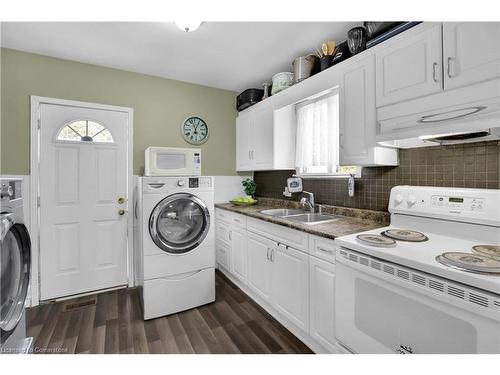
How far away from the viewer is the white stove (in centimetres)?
92

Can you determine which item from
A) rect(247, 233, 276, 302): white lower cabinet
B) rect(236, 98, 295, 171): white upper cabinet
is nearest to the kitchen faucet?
rect(236, 98, 295, 171): white upper cabinet

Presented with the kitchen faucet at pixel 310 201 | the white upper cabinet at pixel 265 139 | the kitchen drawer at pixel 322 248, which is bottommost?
the kitchen drawer at pixel 322 248

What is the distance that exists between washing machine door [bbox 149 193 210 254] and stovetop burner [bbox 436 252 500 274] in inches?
73.6

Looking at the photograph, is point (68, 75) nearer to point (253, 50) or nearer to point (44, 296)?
point (253, 50)

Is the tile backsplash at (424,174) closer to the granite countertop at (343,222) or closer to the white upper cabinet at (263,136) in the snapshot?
the granite countertop at (343,222)

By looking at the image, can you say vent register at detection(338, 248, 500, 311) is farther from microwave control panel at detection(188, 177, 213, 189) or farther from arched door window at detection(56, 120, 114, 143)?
arched door window at detection(56, 120, 114, 143)

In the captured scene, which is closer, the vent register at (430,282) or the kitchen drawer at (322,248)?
the vent register at (430,282)

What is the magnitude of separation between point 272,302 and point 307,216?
886mm

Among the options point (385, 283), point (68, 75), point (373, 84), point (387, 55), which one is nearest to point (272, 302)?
point (385, 283)

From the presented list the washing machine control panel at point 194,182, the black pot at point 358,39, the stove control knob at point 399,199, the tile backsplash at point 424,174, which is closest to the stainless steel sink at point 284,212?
the tile backsplash at point 424,174

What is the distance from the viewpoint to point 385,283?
1.19m

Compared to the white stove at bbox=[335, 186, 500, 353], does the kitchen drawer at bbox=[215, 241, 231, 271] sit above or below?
below

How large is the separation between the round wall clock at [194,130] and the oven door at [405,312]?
2414mm

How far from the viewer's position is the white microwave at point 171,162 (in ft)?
7.59
